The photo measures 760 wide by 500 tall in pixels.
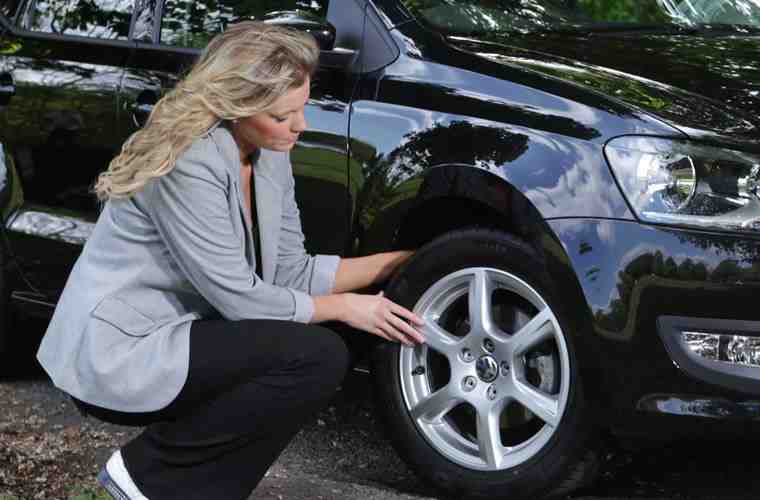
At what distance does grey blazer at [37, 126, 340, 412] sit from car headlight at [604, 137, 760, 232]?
0.88 m

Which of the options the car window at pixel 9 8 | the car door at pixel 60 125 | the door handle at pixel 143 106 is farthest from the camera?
the car window at pixel 9 8

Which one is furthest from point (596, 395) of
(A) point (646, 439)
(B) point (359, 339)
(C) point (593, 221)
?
(B) point (359, 339)

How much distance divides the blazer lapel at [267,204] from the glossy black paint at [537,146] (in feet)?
1.68

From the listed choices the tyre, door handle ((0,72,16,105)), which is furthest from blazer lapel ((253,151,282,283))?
door handle ((0,72,16,105))

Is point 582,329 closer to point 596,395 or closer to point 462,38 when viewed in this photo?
point 596,395

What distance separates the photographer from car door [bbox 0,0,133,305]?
5.38 metres

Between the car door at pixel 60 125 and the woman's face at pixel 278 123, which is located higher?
the woman's face at pixel 278 123

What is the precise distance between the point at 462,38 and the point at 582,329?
0.99m

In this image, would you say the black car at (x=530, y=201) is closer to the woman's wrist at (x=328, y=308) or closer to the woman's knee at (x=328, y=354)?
the woman's wrist at (x=328, y=308)

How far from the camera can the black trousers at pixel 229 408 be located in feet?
12.9

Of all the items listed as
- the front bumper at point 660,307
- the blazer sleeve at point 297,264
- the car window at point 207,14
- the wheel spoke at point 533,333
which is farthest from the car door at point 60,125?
the front bumper at point 660,307

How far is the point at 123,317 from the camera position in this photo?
12.8ft

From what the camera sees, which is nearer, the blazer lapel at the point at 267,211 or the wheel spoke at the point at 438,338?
the blazer lapel at the point at 267,211

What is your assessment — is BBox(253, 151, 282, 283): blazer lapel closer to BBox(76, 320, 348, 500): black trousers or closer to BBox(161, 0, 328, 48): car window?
BBox(76, 320, 348, 500): black trousers
